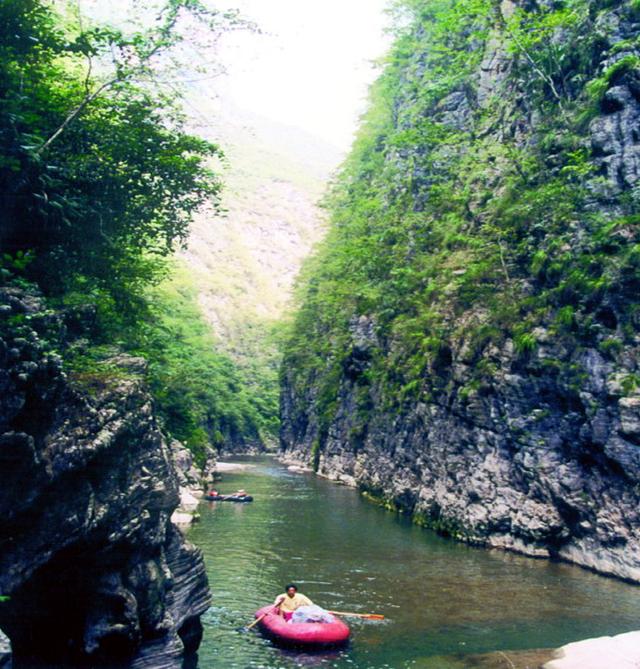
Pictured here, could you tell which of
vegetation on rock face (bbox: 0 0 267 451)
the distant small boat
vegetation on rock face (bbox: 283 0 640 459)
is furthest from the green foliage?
the distant small boat

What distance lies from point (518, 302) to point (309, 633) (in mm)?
17096

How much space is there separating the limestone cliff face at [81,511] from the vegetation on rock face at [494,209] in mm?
16720

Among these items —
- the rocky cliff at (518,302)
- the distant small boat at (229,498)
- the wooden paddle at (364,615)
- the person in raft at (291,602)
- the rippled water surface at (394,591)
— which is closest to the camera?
the rippled water surface at (394,591)

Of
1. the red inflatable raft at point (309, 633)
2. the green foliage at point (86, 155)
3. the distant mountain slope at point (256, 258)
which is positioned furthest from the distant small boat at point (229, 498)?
the distant mountain slope at point (256, 258)

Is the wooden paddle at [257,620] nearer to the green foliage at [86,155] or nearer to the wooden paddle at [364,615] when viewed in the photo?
the wooden paddle at [364,615]

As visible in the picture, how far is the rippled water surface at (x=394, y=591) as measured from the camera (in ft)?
45.6

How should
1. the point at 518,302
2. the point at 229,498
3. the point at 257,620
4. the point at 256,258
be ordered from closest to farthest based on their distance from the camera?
the point at 257,620
the point at 518,302
the point at 229,498
the point at 256,258

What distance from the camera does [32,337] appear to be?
26.8 ft

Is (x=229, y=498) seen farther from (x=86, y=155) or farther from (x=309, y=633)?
(x=86, y=155)

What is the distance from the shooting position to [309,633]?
45.2 ft

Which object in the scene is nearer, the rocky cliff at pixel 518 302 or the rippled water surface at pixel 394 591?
the rippled water surface at pixel 394 591

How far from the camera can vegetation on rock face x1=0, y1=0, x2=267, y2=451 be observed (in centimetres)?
1077

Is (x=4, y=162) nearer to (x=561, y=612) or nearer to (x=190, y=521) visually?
(x=561, y=612)

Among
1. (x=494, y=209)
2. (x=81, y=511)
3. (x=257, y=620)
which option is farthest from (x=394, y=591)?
(x=494, y=209)
